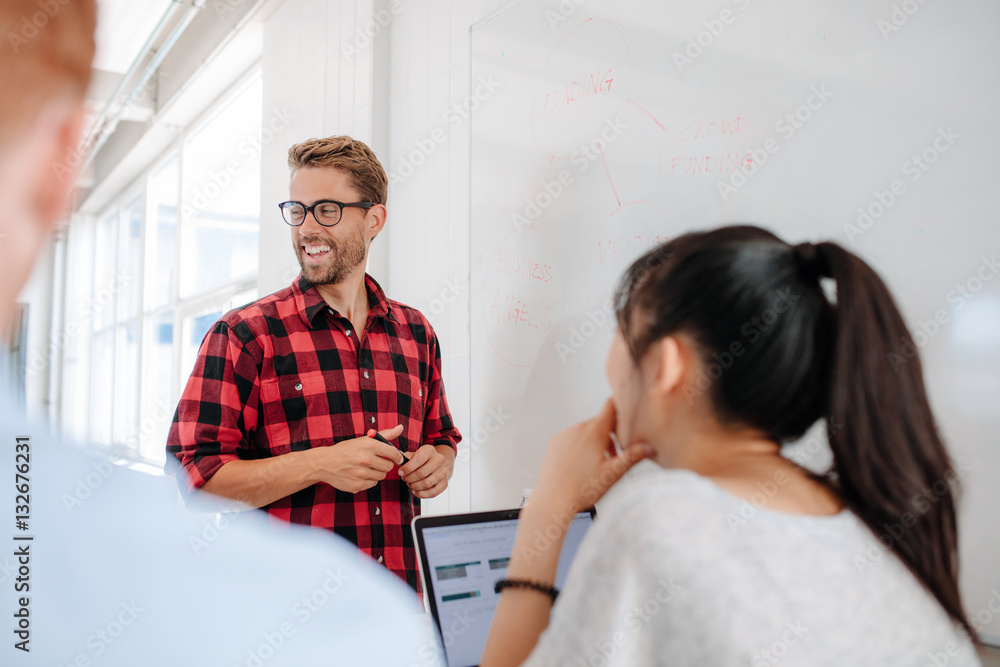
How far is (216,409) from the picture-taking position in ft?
4.85

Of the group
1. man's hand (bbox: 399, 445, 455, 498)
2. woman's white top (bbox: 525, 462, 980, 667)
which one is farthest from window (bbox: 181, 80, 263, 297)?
woman's white top (bbox: 525, 462, 980, 667)

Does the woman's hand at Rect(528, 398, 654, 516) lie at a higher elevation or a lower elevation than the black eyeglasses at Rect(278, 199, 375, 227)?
lower

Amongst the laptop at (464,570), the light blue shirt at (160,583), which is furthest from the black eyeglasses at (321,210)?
the light blue shirt at (160,583)

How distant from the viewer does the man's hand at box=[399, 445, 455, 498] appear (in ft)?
5.04

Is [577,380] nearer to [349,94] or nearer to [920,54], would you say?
[920,54]

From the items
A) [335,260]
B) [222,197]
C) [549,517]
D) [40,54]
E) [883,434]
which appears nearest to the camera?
[40,54]

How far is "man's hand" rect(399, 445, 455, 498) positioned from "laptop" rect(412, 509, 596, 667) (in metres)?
0.48

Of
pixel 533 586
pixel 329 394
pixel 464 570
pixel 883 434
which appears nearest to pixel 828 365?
pixel 883 434

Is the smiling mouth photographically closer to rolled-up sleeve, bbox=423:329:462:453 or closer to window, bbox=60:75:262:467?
rolled-up sleeve, bbox=423:329:462:453

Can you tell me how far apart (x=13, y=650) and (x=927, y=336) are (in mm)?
1208

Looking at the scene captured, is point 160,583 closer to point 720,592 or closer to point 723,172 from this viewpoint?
point 720,592

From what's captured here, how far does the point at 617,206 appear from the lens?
1.65 m

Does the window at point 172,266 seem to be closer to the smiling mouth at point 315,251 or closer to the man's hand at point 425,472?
the smiling mouth at point 315,251

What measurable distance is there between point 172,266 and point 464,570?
4.98 meters
